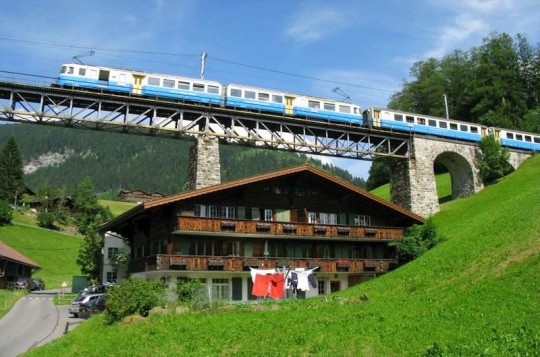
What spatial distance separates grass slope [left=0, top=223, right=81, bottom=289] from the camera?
72106 millimetres

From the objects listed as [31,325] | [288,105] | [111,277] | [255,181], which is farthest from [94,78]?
[111,277]

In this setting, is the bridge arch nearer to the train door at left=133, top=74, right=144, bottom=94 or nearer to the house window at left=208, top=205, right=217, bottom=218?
the house window at left=208, top=205, right=217, bottom=218

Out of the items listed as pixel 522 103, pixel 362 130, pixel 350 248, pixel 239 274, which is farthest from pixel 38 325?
pixel 522 103

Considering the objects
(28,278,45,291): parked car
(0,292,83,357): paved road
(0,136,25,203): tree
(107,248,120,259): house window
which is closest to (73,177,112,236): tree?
(0,136,25,203): tree

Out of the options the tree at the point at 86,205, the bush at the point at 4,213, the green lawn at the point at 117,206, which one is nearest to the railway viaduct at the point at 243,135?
the bush at the point at 4,213

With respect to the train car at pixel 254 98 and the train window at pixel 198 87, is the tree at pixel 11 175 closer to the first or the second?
the train window at pixel 198 87

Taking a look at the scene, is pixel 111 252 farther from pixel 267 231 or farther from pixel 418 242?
pixel 418 242

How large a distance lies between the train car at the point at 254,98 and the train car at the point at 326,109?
177 centimetres

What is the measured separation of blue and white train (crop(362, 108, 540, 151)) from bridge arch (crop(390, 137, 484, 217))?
4.23ft

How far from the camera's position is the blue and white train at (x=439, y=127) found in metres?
54.4

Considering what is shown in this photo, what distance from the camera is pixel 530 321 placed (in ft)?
49.9

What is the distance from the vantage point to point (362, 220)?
1571 inches

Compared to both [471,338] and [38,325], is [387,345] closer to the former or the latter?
[471,338]

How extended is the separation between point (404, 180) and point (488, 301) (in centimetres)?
3660
